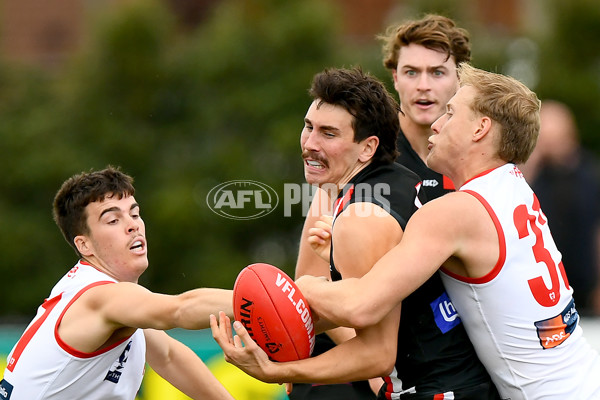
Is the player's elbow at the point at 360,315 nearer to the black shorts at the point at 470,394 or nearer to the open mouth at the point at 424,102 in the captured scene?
the black shorts at the point at 470,394

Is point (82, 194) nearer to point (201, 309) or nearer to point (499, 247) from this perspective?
point (201, 309)

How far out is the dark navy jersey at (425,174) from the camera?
6.23 metres

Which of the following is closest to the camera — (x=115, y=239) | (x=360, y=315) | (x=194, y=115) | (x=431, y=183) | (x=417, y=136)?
(x=360, y=315)

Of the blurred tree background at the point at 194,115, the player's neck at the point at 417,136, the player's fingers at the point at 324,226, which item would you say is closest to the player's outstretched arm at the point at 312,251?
the player's neck at the point at 417,136

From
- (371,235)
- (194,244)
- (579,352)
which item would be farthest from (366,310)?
(194,244)

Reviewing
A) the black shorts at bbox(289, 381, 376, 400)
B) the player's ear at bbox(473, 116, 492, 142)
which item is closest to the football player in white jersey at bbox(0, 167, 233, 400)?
the black shorts at bbox(289, 381, 376, 400)

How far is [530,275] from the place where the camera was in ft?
15.6

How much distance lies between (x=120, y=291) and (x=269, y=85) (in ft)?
32.6

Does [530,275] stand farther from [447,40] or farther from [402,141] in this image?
[447,40]

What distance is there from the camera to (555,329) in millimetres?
4867

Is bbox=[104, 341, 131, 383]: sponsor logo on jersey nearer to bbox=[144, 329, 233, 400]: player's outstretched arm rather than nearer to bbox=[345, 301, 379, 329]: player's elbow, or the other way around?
bbox=[144, 329, 233, 400]: player's outstretched arm

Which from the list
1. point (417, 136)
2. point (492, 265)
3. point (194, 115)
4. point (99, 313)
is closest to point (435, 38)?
point (417, 136)

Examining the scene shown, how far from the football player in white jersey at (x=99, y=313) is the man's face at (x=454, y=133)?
1322mm

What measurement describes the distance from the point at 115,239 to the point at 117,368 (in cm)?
74
